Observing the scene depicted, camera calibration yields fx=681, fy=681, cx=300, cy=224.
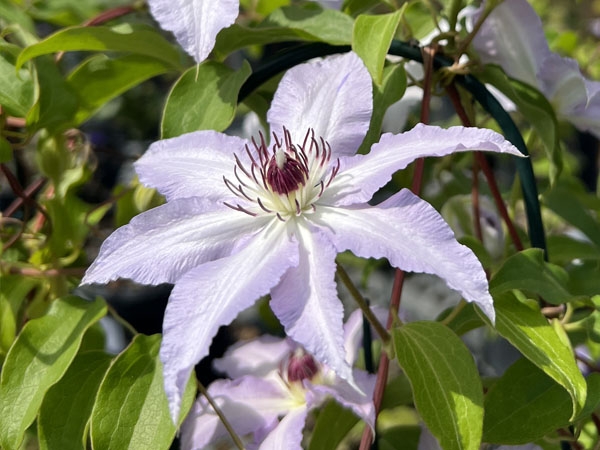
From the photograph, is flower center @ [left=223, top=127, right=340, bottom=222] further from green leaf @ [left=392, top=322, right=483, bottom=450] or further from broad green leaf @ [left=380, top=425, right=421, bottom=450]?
broad green leaf @ [left=380, top=425, right=421, bottom=450]

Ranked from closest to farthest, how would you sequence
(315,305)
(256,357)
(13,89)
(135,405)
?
(315,305)
(135,405)
(13,89)
(256,357)

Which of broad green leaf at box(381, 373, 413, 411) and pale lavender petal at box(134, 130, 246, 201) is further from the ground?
pale lavender petal at box(134, 130, 246, 201)

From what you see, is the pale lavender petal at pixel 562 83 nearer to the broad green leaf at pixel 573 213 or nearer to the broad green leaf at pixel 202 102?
the broad green leaf at pixel 573 213

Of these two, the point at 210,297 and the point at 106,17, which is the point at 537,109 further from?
the point at 106,17

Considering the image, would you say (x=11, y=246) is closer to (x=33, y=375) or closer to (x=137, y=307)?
(x=33, y=375)

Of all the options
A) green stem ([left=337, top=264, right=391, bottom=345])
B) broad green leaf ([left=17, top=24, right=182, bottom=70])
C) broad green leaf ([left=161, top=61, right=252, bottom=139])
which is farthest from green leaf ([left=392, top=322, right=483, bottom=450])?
broad green leaf ([left=17, top=24, right=182, bottom=70])

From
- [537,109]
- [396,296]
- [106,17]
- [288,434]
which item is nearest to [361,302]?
[396,296]
